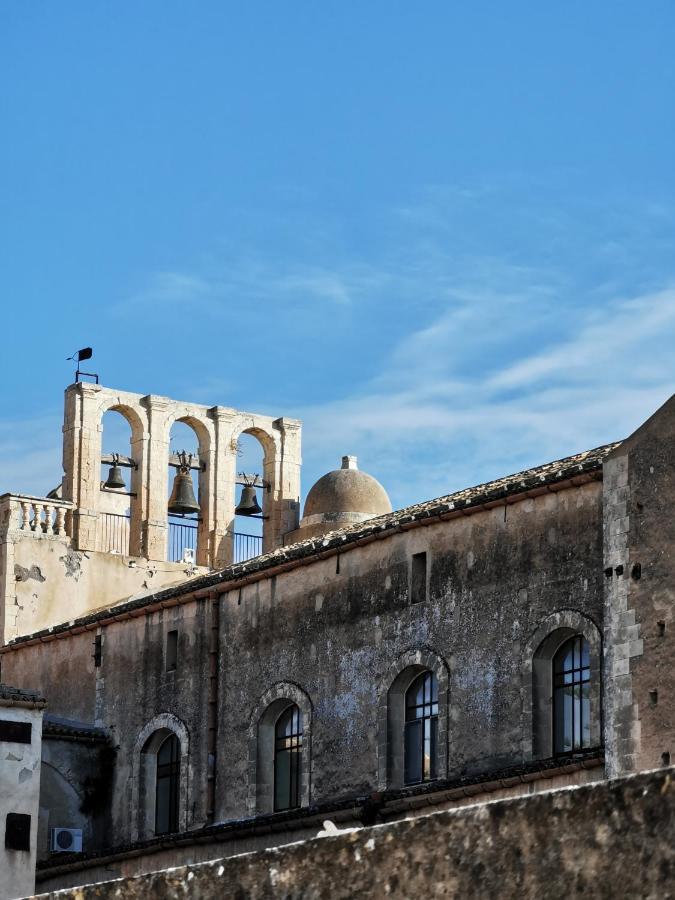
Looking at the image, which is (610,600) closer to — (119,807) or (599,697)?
(599,697)

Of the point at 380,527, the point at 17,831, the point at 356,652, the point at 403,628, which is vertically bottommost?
the point at 17,831

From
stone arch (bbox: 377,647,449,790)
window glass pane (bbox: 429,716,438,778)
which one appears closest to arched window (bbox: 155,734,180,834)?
stone arch (bbox: 377,647,449,790)

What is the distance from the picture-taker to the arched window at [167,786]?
103 ft

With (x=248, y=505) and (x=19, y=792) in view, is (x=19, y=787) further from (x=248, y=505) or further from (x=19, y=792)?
(x=248, y=505)

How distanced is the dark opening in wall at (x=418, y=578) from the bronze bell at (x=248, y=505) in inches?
638

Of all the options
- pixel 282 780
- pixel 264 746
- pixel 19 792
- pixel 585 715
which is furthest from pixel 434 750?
pixel 19 792

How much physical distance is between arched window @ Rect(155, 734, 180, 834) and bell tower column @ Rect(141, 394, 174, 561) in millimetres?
8649

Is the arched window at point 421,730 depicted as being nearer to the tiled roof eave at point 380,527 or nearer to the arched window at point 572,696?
the tiled roof eave at point 380,527

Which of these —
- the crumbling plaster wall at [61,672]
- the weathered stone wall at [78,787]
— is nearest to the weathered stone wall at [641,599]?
the weathered stone wall at [78,787]

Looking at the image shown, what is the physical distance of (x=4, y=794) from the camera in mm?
29547

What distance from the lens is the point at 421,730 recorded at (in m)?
26.4

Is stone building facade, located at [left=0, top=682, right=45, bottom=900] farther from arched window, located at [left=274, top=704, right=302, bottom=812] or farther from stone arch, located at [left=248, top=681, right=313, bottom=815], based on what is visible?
arched window, located at [left=274, top=704, right=302, bottom=812]

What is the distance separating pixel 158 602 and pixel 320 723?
490cm

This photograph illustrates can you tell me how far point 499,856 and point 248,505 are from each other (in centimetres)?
3615
